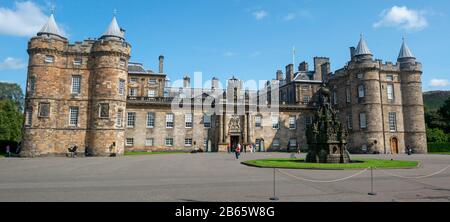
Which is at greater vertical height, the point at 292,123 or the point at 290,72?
the point at 290,72

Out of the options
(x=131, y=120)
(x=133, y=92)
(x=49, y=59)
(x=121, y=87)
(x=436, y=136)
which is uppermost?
(x=49, y=59)

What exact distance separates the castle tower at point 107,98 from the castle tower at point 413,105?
40671 millimetres

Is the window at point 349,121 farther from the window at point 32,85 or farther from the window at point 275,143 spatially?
the window at point 32,85

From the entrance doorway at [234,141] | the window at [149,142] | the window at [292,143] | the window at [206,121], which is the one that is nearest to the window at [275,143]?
the window at [292,143]

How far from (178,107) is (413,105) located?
35.4 meters

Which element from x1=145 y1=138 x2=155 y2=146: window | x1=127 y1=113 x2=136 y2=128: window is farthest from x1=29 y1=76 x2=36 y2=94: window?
x1=145 y1=138 x2=155 y2=146: window

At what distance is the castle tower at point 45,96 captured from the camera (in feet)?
113

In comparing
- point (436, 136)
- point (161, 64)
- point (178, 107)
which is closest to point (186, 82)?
point (161, 64)

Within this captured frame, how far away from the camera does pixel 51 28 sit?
1479 inches

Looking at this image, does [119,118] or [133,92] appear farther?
[133,92]

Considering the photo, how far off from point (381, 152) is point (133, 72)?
42.2m

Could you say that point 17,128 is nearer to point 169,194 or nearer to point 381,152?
point 169,194

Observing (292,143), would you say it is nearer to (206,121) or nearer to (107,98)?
(206,121)
